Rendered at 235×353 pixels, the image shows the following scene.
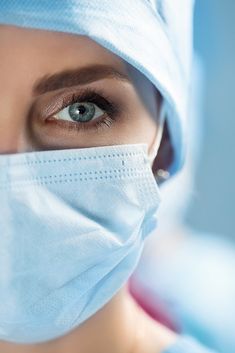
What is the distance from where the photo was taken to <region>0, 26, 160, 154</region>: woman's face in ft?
2.82

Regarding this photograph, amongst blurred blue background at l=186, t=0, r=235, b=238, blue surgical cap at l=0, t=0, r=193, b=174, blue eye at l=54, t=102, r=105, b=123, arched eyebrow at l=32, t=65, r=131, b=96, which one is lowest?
blurred blue background at l=186, t=0, r=235, b=238

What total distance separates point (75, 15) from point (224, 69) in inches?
29.7

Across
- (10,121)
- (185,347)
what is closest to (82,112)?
(10,121)

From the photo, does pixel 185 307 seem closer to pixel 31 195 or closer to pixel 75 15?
pixel 31 195

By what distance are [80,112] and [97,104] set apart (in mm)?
28

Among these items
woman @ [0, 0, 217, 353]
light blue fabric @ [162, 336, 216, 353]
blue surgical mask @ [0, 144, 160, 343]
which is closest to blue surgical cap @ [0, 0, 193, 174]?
woman @ [0, 0, 217, 353]

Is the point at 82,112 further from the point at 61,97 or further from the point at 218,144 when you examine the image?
the point at 218,144

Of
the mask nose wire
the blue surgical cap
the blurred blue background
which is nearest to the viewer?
the blue surgical cap

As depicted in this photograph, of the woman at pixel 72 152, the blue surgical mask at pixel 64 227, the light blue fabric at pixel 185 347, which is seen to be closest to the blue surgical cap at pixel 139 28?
the woman at pixel 72 152

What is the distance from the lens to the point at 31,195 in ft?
2.83

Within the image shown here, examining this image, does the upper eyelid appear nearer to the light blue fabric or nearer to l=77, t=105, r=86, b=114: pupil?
l=77, t=105, r=86, b=114: pupil

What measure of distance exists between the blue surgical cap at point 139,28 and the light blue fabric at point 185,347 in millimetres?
375

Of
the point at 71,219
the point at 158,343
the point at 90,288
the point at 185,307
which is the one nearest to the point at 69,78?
the point at 71,219

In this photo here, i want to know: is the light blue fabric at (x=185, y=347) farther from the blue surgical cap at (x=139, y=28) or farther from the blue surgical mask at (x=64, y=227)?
the blue surgical cap at (x=139, y=28)
